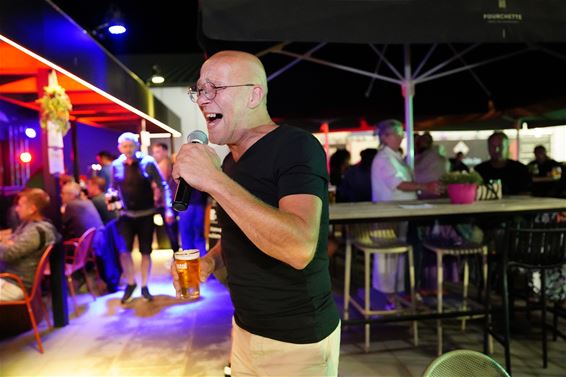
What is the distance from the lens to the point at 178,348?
366 centimetres

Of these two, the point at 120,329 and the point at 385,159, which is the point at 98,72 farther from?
the point at 385,159

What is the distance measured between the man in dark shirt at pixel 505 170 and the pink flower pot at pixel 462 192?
1433mm

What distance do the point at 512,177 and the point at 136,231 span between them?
4.05 metres

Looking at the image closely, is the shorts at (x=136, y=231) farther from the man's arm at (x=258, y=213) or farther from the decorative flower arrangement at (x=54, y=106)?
the man's arm at (x=258, y=213)

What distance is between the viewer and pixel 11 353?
3688 mm

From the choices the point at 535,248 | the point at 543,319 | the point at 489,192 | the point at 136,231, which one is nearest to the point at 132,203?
the point at 136,231

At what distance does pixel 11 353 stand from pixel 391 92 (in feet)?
18.9

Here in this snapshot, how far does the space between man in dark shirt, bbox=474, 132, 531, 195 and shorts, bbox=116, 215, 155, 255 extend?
144 inches

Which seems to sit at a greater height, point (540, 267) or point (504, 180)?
point (504, 180)

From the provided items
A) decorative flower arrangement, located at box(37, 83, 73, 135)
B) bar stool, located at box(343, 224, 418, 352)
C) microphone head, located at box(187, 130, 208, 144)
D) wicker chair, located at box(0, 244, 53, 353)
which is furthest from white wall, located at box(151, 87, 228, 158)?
microphone head, located at box(187, 130, 208, 144)

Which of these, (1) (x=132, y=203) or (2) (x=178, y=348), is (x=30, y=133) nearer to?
(1) (x=132, y=203)

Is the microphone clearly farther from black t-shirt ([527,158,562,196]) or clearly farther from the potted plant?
black t-shirt ([527,158,562,196])

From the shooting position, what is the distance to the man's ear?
4.21 ft

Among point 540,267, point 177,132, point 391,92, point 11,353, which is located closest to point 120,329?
point 11,353
